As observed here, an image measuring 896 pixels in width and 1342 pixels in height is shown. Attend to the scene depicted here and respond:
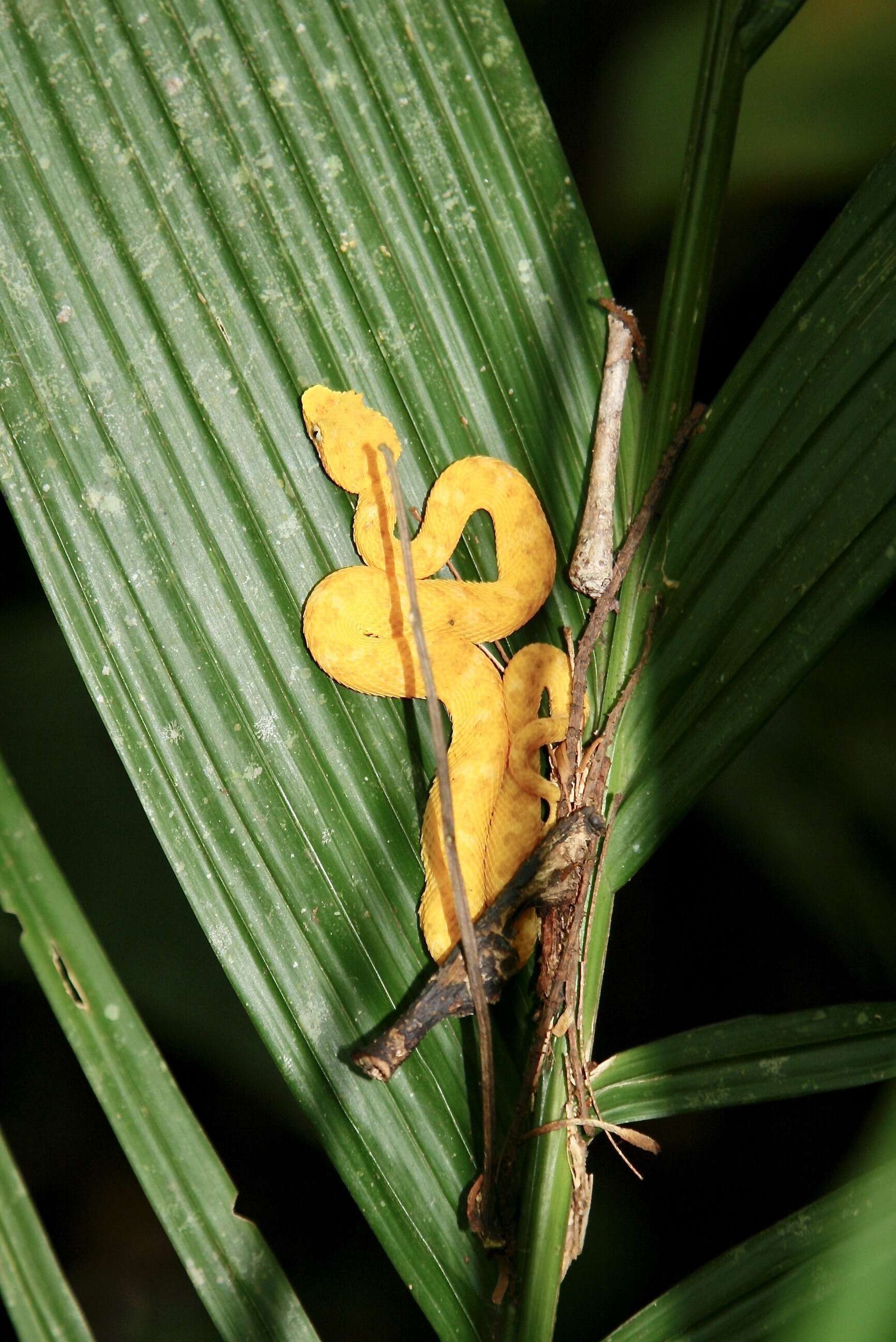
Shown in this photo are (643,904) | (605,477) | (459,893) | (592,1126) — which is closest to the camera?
(459,893)

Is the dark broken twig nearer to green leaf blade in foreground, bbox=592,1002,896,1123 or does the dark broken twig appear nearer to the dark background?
green leaf blade in foreground, bbox=592,1002,896,1123

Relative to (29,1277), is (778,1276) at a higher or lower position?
lower

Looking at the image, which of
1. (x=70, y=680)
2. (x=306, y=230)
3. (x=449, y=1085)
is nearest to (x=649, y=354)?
(x=306, y=230)

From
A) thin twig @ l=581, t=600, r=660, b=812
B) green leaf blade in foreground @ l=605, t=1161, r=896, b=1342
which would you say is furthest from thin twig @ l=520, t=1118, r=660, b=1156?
thin twig @ l=581, t=600, r=660, b=812

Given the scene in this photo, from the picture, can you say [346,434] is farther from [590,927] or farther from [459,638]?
[590,927]

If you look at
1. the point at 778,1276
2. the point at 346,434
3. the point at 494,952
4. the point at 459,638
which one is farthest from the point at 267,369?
the point at 778,1276

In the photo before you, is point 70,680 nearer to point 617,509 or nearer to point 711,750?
point 617,509

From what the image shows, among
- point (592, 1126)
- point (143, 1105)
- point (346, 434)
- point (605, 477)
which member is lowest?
point (592, 1126)
